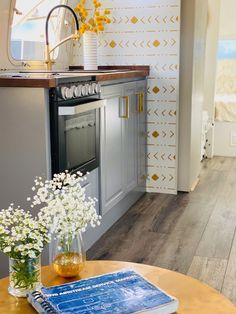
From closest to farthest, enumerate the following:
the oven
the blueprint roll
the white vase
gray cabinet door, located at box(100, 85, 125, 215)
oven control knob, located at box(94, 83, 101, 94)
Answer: the blueprint roll → the oven → oven control knob, located at box(94, 83, 101, 94) → gray cabinet door, located at box(100, 85, 125, 215) → the white vase

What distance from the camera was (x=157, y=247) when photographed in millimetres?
2936

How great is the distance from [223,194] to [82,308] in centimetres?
323

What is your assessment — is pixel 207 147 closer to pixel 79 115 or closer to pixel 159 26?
pixel 159 26

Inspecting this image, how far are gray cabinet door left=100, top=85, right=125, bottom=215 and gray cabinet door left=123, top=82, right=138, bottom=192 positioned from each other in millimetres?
102

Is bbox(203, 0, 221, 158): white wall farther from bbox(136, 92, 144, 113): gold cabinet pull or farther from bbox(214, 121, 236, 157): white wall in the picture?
bbox(136, 92, 144, 113): gold cabinet pull

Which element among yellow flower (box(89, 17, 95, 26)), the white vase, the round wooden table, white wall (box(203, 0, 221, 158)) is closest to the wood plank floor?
the round wooden table

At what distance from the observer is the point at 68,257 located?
1.25 metres

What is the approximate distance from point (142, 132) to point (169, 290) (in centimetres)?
276

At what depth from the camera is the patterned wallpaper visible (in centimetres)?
381

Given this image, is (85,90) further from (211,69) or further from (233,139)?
(233,139)

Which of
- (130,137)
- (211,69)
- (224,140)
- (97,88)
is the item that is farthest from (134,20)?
(224,140)

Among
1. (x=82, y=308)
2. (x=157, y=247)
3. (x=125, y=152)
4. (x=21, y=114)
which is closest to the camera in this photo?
(x=82, y=308)

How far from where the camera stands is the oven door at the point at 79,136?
2369 mm

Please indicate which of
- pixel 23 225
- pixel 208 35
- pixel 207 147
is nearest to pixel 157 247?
pixel 23 225
